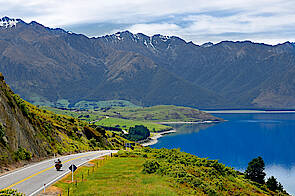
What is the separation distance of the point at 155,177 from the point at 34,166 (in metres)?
19.5

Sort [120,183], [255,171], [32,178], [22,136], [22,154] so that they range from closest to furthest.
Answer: [120,183] < [32,178] < [22,154] < [22,136] < [255,171]

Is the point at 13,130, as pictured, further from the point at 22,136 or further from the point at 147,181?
the point at 147,181

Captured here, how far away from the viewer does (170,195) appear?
114 ft

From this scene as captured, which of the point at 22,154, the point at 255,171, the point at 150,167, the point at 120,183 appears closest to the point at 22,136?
the point at 22,154

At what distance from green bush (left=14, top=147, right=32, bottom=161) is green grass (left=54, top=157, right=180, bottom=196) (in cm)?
931

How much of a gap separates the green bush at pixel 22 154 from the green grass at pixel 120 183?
931 centimetres

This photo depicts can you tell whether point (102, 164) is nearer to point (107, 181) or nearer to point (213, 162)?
point (107, 181)

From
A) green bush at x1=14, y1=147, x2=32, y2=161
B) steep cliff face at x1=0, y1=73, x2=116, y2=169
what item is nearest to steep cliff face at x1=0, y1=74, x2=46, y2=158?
steep cliff face at x1=0, y1=73, x2=116, y2=169

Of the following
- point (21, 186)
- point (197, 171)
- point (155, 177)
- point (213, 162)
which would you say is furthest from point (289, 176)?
point (21, 186)

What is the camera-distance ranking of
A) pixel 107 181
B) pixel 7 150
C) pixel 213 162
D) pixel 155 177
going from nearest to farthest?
1. pixel 107 181
2. pixel 155 177
3. pixel 7 150
4. pixel 213 162

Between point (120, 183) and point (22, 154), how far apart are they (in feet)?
67.6

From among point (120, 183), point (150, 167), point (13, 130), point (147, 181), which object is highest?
point (13, 130)

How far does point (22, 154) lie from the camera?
5362cm

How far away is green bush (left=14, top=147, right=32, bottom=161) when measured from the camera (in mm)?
51869
